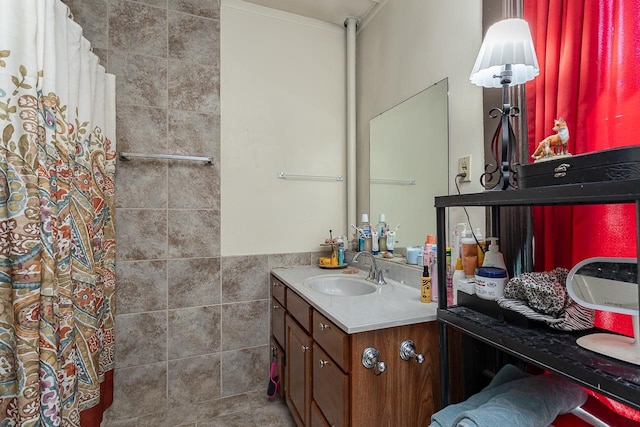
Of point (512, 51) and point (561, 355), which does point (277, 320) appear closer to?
point (561, 355)

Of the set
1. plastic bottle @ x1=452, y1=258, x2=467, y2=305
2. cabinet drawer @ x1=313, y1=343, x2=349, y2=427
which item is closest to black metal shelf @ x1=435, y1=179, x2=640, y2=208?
plastic bottle @ x1=452, y1=258, x2=467, y2=305

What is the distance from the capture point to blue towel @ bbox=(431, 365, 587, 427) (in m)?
0.71

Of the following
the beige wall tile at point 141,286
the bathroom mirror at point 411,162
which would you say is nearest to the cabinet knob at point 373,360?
the bathroom mirror at point 411,162

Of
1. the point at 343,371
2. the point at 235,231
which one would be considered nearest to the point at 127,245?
the point at 235,231

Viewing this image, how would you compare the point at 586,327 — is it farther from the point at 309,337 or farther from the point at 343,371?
the point at 309,337

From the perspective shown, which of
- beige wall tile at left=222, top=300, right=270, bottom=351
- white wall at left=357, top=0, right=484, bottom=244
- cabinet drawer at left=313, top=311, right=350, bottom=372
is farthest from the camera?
beige wall tile at left=222, top=300, right=270, bottom=351

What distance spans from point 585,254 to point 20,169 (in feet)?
5.50

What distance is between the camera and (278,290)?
180cm

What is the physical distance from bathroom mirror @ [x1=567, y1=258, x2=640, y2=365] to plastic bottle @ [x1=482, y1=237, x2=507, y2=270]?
0.83 ft

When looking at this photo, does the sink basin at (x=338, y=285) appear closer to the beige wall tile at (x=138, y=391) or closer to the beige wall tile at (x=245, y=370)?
the beige wall tile at (x=245, y=370)

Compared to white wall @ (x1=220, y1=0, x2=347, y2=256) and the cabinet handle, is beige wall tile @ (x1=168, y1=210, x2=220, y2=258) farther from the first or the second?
the cabinet handle

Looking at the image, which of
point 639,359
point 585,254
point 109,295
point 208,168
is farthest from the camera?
point 208,168

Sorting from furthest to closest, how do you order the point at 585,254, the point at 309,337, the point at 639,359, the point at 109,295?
the point at 109,295
the point at 309,337
the point at 585,254
the point at 639,359

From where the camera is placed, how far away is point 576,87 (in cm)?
87
